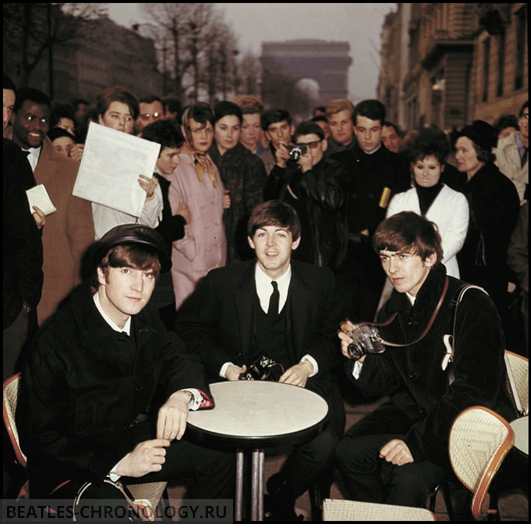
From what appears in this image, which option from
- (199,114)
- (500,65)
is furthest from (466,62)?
(199,114)

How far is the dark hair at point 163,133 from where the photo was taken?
4.70m

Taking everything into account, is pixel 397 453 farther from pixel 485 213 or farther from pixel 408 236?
pixel 485 213

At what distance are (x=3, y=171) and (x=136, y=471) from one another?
1.89 m

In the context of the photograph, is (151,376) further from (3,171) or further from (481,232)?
(481,232)

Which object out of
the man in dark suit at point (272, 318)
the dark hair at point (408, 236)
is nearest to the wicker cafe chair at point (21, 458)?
the man in dark suit at point (272, 318)

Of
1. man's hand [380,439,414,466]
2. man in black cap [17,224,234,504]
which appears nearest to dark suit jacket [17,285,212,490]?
man in black cap [17,224,234,504]

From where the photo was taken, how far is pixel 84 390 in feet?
8.99

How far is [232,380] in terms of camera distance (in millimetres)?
3314

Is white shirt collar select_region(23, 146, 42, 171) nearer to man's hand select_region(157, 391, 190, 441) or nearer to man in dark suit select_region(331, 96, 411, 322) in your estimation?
man's hand select_region(157, 391, 190, 441)

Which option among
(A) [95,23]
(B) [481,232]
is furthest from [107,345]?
(A) [95,23]

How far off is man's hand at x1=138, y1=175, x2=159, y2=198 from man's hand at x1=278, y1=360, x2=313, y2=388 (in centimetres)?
171

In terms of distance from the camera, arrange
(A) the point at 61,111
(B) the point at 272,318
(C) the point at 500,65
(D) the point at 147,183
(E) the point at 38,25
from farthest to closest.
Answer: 1. (C) the point at 500,65
2. (E) the point at 38,25
3. (A) the point at 61,111
4. (D) the point at 147,183
5. (B) the point at 272,318

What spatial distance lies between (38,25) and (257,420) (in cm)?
1676

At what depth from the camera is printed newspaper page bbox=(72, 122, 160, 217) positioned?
4.27 metres
